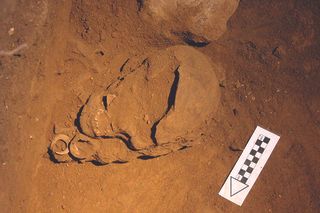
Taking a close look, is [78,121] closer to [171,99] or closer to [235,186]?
[171,99]

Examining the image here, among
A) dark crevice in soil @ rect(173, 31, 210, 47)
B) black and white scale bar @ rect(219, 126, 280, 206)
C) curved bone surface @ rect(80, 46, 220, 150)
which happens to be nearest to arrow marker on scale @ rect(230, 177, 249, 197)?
black and white scale bar @ rect(219, 126, 280, 206)

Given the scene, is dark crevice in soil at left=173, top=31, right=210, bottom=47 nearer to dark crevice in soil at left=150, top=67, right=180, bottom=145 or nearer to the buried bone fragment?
the buried bone fragment

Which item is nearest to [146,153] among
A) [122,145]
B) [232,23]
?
[122,145]

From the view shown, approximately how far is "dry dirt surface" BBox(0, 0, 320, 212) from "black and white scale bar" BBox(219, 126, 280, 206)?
0.05 meters

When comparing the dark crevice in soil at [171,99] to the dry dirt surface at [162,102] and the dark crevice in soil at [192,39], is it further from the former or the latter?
the dark crevice in soil at [192,39]

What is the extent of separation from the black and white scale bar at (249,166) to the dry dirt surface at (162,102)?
5 cm

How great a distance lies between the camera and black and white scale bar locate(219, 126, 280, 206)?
2.35m

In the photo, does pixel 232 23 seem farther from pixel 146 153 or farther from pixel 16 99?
pixel 16 99

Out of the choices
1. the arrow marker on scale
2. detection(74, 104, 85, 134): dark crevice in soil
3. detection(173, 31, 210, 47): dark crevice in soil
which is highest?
detection(173, 31, 210, 47): dark crevice in soil

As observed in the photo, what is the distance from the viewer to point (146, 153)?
2.16 meters

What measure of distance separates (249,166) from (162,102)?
853mm

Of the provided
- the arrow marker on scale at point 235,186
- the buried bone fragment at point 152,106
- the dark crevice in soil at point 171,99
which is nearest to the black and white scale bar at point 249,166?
the arrow marker on scale at point 235,186

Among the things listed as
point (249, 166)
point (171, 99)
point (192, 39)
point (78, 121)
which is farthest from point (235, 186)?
point (78, 121)

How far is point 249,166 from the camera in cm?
237
